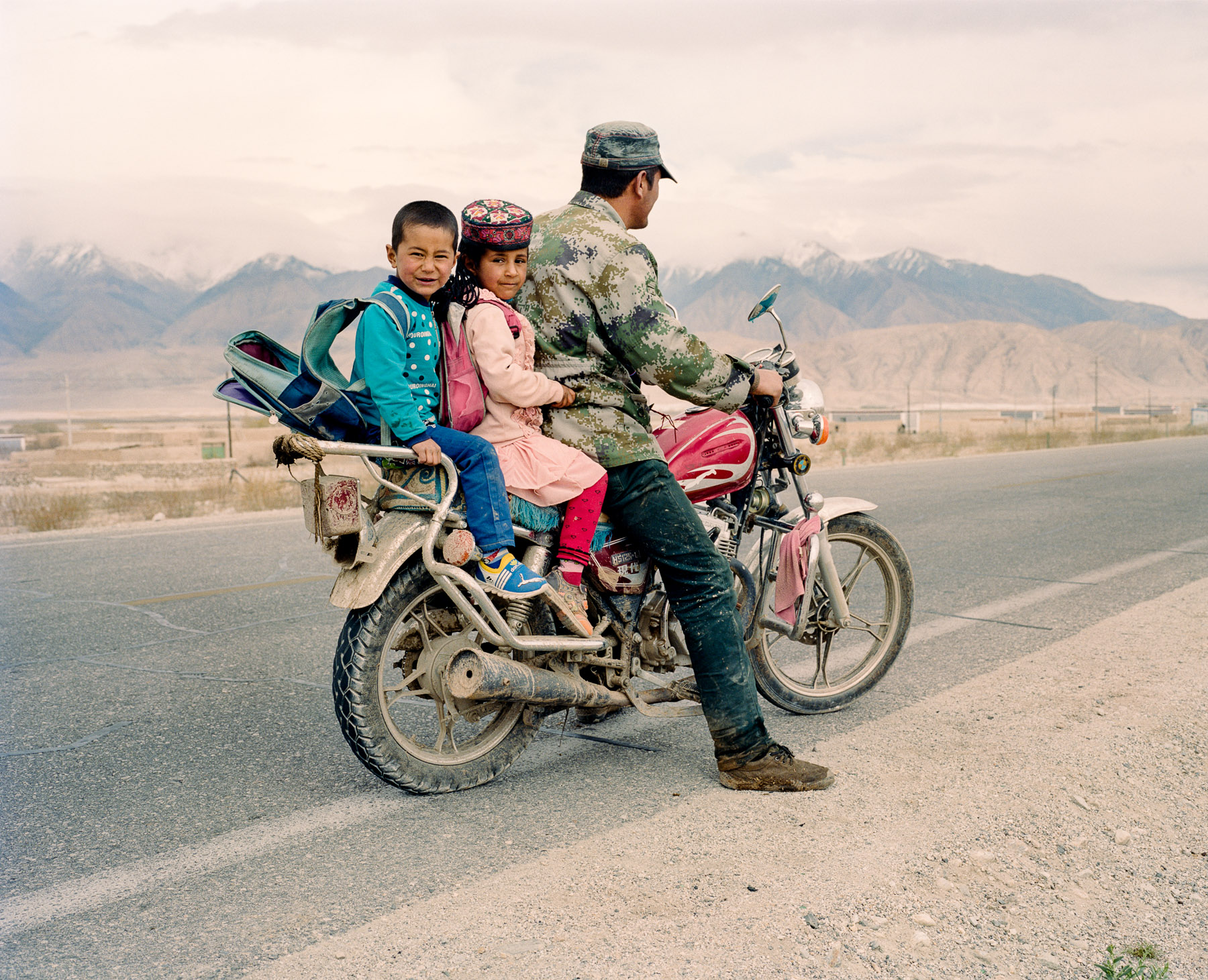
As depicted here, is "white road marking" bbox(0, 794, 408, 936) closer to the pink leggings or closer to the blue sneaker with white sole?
the blue sneaker with white sole

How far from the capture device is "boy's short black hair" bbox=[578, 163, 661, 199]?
12.9ft

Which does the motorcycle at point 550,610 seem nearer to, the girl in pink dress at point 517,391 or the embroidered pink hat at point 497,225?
the girl in pink dress at point 517,391

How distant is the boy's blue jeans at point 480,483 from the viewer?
3.60 metres

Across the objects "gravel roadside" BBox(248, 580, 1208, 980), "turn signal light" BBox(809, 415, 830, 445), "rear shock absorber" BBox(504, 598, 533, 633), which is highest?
"turn signal light" BBox(809, 415, 830, 445)

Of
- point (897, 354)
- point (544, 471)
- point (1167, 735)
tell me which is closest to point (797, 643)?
point (1167, 735)

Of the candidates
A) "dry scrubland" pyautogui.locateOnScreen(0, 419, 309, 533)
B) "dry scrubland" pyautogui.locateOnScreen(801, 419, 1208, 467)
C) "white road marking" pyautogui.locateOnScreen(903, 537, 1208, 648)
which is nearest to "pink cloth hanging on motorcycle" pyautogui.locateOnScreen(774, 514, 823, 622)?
"white road marking" pyautogui.locateOnScreen(903, 537, 1208, 648)

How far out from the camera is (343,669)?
3.59 m

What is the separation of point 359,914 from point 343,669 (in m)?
→ 0.83

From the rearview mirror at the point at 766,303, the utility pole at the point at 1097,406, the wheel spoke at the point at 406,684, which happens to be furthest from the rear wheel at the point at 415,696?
the utility pole at the point at 1097,406

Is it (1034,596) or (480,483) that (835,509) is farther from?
(1034,596)

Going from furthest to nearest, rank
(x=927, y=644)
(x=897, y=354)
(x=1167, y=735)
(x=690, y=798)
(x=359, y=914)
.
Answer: (x=897, y=354), (x=927, y=644), (x=1167, y=735), (x=690, y=798), (x=359, y=914)

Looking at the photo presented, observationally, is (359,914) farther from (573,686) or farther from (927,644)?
(927,644)

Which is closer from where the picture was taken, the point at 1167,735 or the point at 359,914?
the point at 359,914

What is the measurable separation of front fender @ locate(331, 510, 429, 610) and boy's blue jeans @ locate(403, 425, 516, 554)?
0.18 meters
